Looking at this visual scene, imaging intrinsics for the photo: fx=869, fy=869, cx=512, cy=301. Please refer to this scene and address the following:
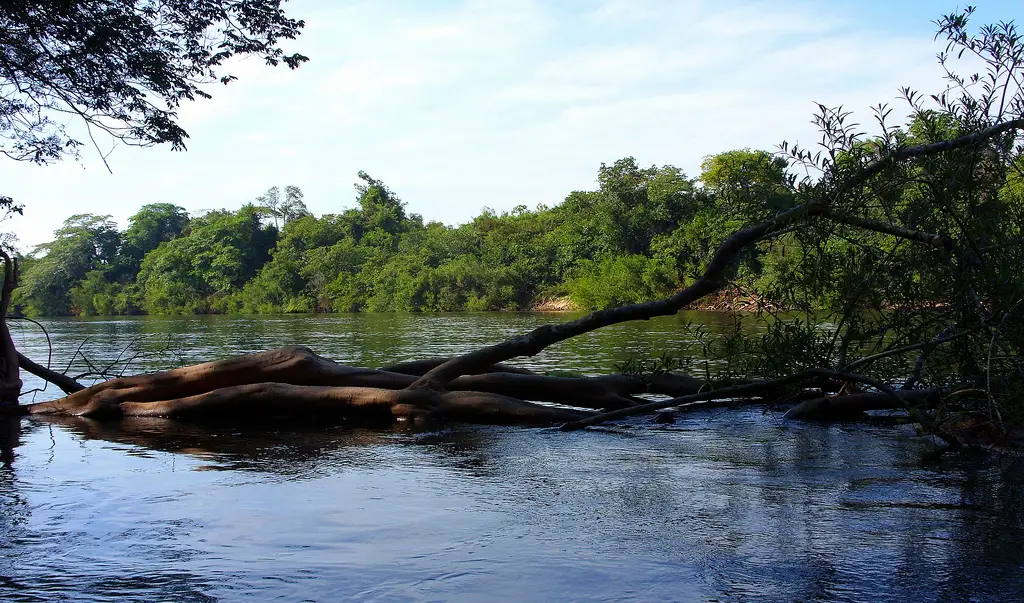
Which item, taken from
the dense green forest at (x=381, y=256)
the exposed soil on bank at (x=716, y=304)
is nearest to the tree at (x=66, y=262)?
the dense green forest at (x=381, y=256)

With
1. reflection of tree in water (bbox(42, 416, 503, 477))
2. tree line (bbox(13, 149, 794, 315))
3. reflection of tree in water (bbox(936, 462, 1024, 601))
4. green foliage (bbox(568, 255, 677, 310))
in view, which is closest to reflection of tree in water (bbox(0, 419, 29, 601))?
reflection of tree in water (bbox(42, 416, 503, 477))

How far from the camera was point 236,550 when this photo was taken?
211 inches

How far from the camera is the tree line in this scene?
7381cm

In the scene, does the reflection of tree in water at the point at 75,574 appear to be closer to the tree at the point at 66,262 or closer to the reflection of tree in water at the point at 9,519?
the reflection of tree in water at the point at 9,519

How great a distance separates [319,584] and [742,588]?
2250 millimetres

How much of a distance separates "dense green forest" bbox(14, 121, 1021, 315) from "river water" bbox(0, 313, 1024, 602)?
4249 cm

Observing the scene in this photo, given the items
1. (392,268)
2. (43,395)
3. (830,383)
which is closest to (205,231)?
(392,268)

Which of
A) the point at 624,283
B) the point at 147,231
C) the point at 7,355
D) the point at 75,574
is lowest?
the point at 75,574

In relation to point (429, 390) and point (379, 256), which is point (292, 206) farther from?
point (429, 390)

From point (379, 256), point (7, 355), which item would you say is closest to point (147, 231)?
point (379, 256)

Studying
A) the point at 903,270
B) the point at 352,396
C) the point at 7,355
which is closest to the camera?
the point at 903,270

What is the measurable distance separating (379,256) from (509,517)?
96.3 meters

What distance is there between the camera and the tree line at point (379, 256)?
73.8m

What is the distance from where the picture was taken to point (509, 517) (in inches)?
243
